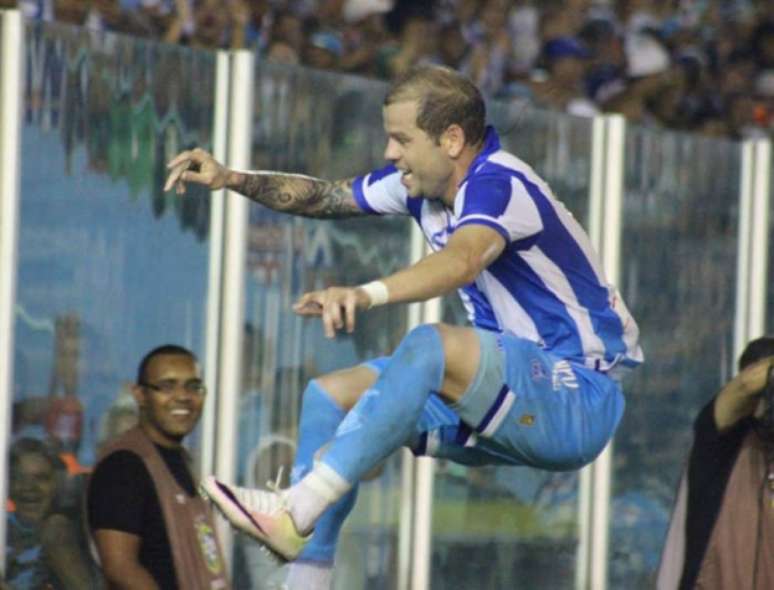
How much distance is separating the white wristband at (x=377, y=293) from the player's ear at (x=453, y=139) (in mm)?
825

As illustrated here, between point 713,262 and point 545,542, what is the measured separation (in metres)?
2.03

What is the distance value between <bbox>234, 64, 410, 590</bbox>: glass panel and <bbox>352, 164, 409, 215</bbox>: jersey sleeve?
1793 millimetres

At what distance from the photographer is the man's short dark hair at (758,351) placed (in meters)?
7.55

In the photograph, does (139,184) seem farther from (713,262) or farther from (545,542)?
(713,262)

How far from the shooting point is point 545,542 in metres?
9.87

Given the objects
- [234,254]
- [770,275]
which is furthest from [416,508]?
[770,275]

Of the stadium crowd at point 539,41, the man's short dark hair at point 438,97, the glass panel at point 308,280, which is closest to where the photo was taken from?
the man's short dark hair at point 438,97

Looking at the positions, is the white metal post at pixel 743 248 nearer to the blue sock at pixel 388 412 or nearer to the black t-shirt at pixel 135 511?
the black t-shirt at pixel 135 511

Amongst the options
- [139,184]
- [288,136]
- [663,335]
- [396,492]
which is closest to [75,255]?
[139,184]

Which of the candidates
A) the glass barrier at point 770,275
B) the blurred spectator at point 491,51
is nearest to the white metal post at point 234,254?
the blurred spectator at point 491,51

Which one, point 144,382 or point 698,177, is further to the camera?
point 698,177

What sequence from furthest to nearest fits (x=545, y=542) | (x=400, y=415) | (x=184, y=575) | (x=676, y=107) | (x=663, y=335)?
(x=676, y=107) < (x=663, y=335) < (x=545, y=542) < (x=184, y=575) < (x=400, y=415)

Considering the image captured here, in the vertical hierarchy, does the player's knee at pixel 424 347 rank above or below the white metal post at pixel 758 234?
below

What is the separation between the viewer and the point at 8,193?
24.6 ft
